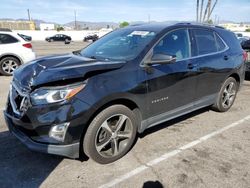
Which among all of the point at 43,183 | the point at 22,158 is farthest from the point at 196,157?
the point at 22,158

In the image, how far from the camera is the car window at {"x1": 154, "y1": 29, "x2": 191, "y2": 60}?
12.6 ft

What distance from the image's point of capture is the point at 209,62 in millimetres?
4543

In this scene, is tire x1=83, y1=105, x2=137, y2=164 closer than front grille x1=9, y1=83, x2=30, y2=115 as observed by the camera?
No

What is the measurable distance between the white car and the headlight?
7091 mm

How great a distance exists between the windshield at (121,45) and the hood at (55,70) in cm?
35

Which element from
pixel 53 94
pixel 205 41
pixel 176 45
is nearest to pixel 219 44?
pixel 205 41

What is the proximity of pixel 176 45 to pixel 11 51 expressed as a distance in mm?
7094

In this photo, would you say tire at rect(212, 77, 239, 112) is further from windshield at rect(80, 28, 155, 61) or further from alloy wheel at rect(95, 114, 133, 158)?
alloy wheel at rect(95, 114, 133, 158)

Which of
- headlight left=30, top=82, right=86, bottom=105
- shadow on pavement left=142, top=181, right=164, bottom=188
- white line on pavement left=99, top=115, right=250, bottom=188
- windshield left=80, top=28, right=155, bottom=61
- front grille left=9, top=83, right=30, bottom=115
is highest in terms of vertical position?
windshield left=80, top=28, right=155, bottom=61

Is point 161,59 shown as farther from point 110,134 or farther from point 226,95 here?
point 226,95

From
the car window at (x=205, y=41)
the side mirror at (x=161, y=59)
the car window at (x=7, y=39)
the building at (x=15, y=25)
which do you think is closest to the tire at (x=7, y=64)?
the car window at (x=7, y=39)

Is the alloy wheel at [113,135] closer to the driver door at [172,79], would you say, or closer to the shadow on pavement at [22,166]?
the driver door at [172,79]

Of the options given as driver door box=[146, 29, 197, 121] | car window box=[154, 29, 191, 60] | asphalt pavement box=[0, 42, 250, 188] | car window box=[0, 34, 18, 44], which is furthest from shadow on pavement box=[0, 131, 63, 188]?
car window box=[0, 34, 18, 44]

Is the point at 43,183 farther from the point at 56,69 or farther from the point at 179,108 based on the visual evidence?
the point at 179,108
